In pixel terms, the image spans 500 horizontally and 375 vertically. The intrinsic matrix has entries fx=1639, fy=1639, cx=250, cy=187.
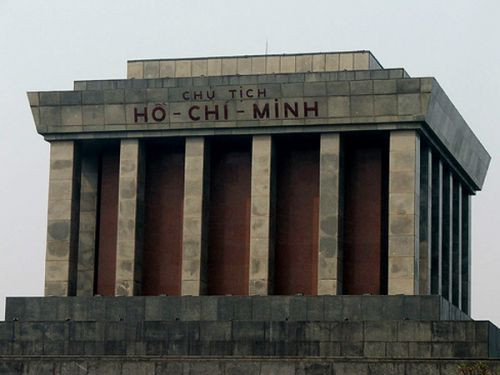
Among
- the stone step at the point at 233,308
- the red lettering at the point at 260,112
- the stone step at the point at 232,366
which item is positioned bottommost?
the stone step at the point at 232,366

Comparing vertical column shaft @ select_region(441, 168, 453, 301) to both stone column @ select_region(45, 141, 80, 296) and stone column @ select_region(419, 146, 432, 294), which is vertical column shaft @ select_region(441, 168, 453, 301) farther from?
stone column @ select_region(45, 141, 80, 296)

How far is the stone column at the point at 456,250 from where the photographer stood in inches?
3243

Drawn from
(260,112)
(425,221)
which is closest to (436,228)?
(425,221)

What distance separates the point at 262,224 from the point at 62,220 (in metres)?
9.45

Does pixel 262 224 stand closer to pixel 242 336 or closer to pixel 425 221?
pixel 242 336

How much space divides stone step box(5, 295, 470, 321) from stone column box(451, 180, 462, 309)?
32.5 ft

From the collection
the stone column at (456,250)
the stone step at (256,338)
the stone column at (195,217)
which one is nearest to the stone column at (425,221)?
the stone step at (256,338)

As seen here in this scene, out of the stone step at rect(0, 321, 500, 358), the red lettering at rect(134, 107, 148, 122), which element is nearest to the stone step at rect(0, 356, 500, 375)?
the stone step at rect(0, 321, 500, 358)

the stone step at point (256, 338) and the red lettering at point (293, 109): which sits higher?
the red lettering at point (293, 109)

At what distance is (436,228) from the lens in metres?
76.1

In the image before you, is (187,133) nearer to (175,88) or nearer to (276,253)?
(175,88)

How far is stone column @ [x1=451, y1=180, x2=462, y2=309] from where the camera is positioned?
82.4 m

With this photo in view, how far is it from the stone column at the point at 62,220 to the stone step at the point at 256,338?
5.40m

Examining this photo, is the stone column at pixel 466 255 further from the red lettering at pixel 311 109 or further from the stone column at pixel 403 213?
the red lettering at pixel 311 109
